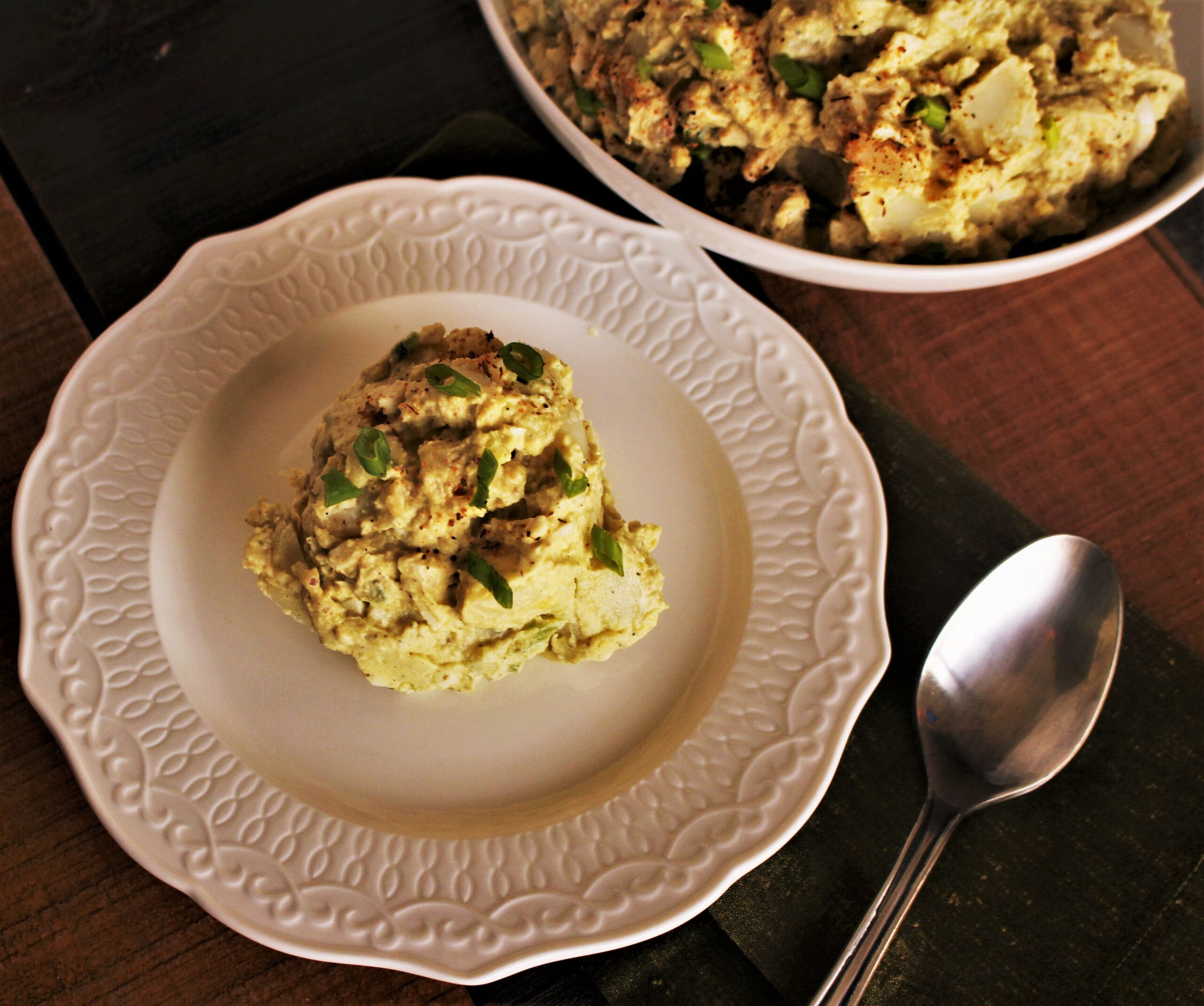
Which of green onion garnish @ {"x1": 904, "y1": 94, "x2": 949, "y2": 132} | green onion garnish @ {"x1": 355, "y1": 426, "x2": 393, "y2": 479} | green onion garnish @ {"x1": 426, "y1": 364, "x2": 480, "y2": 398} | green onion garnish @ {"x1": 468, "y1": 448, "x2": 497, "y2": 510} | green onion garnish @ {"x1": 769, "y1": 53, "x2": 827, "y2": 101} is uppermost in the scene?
green onion garnish @ {"x1": 769, "y1": 53, "x2": 827, "y2": 101}

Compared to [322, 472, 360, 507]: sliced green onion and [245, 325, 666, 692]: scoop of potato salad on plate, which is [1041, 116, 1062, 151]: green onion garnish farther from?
[322, 472, 360, 507]: sliced green onion

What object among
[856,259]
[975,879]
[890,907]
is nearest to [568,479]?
[856,259]

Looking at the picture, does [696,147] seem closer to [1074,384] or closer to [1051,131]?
[1051,131]

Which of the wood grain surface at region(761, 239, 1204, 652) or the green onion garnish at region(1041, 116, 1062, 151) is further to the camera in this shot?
the wood grain surface at region(761, 239, 1204, 652)

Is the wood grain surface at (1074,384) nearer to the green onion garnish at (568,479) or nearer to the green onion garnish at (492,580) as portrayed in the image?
the green onion garnish at (568,479)

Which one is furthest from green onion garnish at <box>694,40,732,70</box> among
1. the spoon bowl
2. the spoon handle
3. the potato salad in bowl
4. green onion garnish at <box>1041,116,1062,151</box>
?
the spoon handle

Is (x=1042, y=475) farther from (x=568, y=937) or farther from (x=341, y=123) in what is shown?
(x=341, y=123)

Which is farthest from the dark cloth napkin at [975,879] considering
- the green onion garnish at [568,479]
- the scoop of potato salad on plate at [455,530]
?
the green onion garnish at [568,479]
